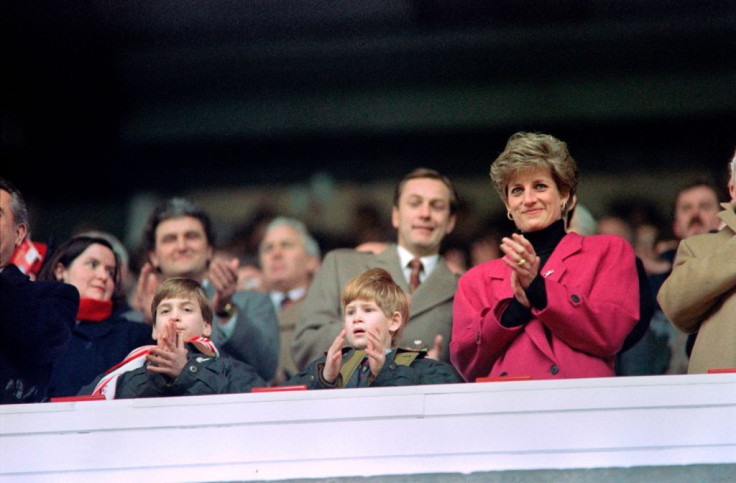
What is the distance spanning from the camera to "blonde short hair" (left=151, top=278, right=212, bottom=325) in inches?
168

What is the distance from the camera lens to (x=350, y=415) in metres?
3.52

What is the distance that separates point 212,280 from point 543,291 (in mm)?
2135

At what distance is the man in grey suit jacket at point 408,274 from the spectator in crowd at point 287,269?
85cm

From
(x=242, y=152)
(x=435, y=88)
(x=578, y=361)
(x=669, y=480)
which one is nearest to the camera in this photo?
(x=669, y=480)

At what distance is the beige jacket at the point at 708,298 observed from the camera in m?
3.81

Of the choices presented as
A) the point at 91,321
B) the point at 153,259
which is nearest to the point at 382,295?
the point at 91,321

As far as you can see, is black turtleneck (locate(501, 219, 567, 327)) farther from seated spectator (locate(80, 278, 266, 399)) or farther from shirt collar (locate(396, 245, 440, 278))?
shirt collar (locate(396, 245, 440, 278))

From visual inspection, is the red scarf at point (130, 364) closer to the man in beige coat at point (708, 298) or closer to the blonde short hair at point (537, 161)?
the blonde short hair at point (537, 161)

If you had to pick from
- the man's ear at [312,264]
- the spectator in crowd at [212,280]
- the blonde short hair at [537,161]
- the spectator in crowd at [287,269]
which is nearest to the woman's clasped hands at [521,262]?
the blonde short hair at [537,161]

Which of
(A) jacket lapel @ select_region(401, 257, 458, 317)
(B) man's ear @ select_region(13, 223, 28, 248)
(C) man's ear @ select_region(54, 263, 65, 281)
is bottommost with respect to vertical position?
(B) man's ear @ select_region(13, 223, 28, 248)

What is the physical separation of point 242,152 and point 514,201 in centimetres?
376

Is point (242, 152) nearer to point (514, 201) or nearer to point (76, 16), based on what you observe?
point (76, 16)

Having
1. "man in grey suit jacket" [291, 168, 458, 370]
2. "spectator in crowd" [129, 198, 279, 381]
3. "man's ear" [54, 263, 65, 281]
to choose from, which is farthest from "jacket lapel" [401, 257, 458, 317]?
"man's ear" [54, 263, 65, 281]

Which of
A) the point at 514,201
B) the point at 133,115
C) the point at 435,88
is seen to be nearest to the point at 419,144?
the point at 435,88
